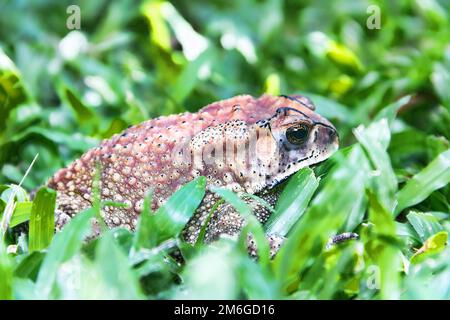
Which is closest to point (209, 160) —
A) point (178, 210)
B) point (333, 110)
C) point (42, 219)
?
point (178, 210)

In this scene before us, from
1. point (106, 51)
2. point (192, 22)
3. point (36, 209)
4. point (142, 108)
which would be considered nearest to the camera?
point (36, 209)

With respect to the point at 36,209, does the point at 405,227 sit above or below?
below

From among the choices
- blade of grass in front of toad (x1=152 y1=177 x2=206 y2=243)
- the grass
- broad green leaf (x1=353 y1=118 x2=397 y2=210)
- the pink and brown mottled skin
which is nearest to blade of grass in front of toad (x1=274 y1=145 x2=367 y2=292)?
the grass

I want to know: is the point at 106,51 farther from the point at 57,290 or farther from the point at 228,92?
the point at 57,290

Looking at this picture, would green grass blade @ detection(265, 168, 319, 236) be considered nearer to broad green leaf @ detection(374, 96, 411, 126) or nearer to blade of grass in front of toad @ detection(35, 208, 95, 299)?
blade of grass in front of toad @ detection(35, 208, 95, 299)

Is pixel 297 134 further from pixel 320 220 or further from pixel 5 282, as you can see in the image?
pixel 5 282
